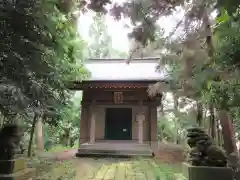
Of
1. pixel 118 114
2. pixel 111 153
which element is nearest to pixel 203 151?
pixel 111 153

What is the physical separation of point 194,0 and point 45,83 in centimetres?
332

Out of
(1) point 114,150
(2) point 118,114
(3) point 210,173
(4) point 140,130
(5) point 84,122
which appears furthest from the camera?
(2) point 118,114

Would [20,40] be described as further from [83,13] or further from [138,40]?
[138,40]

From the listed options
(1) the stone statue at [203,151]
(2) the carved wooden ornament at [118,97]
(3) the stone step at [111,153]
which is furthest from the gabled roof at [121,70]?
(1) the stone statue at [203,151]

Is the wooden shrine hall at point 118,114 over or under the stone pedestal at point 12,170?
over

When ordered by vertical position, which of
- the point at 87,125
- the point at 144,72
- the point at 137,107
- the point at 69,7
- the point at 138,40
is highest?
the point at 144,72

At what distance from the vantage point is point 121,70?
13.0 m

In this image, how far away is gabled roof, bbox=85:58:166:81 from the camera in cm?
1115

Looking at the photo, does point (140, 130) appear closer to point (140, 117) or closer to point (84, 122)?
point (140, 117)

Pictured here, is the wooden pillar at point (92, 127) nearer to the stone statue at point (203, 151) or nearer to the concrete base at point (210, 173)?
the stone statue at point (203, 151)

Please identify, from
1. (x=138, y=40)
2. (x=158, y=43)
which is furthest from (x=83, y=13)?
(x=158, y=43)

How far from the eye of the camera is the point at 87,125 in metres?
11.6

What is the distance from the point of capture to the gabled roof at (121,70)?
11.1 meters

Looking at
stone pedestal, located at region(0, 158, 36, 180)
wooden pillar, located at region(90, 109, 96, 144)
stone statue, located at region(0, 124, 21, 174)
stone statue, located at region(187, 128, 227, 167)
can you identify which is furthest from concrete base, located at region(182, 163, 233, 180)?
wooden pillar, located at region(90, 109, 96, 144)
